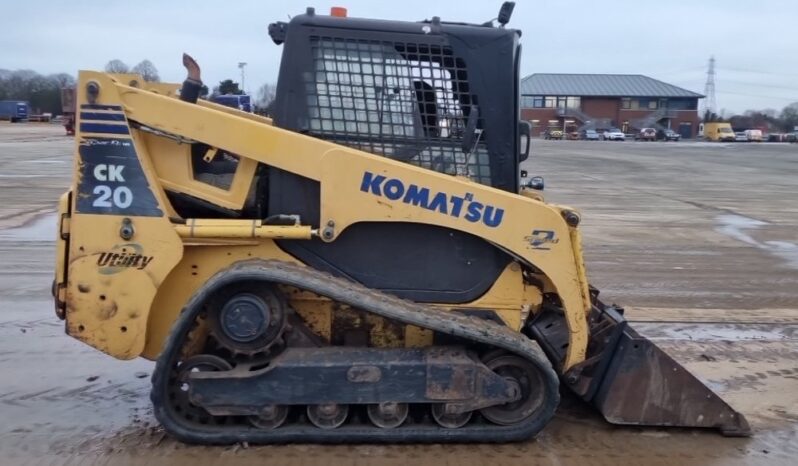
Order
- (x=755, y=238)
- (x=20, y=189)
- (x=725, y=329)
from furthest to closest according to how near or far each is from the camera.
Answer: (x=20, y=189)
(x=755, y=238)
(x=725, y=329)

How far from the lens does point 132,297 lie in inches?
170

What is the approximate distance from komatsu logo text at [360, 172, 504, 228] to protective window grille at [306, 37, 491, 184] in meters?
0.28

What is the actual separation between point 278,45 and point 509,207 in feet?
5.19

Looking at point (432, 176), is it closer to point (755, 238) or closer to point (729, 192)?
point (755, 238)

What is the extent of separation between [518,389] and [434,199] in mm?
1127

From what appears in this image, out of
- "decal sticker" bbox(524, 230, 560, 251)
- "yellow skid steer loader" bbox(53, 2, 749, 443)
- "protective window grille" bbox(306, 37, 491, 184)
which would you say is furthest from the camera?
"protective window grille" bbox(306, 37, 491, 184)

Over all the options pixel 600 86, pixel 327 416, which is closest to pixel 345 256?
pixel 327 416

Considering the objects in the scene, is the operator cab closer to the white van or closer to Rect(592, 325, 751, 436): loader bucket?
Rect(592, 325, 751, 436): loader bucket

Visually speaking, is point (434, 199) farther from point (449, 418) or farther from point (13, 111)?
point (13, 111)

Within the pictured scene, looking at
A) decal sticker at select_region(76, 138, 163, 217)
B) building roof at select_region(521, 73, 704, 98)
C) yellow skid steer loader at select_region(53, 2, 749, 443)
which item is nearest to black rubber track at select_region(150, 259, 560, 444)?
yellow skid steer loader at select_region(53, 2, 749, 443)

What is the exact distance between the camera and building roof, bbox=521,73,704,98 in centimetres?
8988

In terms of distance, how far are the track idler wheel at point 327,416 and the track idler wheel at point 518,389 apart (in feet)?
2.50

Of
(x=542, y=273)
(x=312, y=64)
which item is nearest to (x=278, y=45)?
(x=312, y=64)

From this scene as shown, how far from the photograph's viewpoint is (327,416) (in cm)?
433
